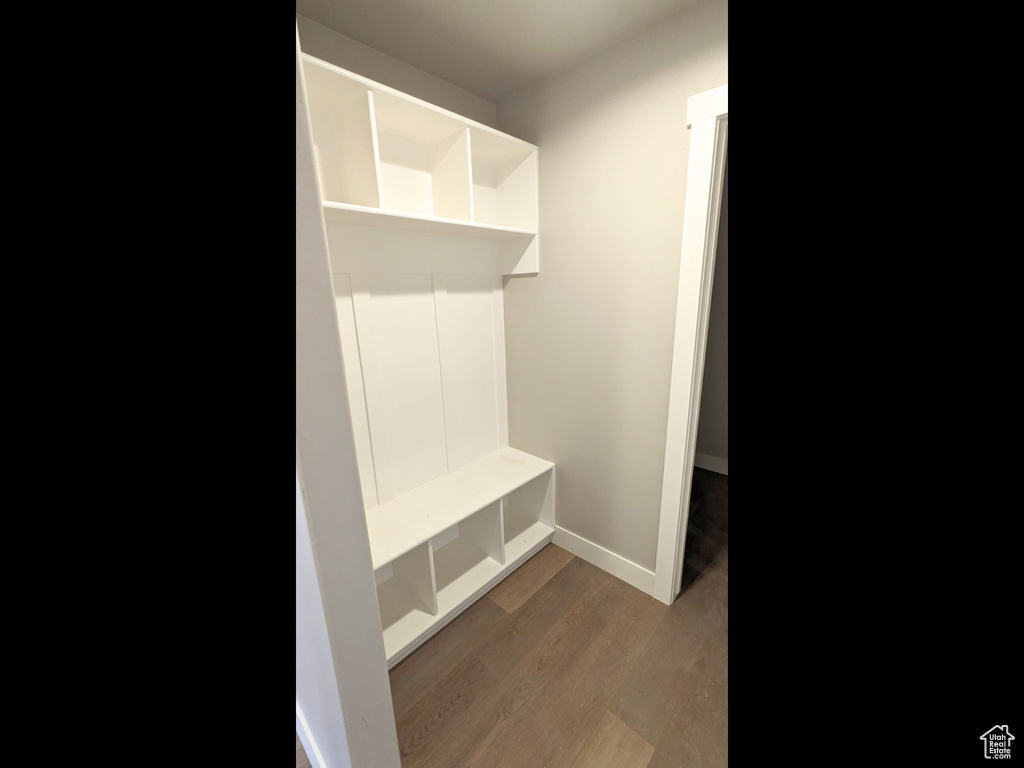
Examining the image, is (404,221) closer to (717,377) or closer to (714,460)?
(717,377)

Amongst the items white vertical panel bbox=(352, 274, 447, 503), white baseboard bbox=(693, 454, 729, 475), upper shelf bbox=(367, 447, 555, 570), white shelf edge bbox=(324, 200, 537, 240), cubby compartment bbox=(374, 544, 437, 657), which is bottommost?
white baseboard bbox=(693, 454, 729, 475)

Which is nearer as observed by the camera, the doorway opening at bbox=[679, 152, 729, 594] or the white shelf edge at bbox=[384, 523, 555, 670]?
the white shelf edge at bbox=[384, 523, 555, 670]

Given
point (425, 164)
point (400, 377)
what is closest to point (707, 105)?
point (425, 164)

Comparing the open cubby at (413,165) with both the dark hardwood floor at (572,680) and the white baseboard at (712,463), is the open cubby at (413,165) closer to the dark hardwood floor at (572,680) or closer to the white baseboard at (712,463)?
the dark hardwood floor at (572,680)

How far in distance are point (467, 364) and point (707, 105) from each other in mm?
1372

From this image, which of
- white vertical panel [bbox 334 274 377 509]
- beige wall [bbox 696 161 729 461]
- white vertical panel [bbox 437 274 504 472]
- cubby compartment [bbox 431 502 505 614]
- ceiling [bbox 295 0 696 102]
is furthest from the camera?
beige wall [bbox 696 161 729 461]

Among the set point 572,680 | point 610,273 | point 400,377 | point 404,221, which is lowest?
point 572,680

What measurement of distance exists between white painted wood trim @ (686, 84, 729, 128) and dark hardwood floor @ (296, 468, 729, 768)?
1879 millimetres

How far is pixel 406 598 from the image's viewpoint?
5.43 ft

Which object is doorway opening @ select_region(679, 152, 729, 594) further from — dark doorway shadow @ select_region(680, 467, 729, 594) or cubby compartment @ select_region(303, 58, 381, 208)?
cubby compartment @ select_region(303, 58, 381, 208)

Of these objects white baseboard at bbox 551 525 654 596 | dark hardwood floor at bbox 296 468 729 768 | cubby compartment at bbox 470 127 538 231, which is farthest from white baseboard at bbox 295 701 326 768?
cubby compartment at bbox 470 127 538 231

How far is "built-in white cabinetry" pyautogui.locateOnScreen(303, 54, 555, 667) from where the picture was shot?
4.32 ft
